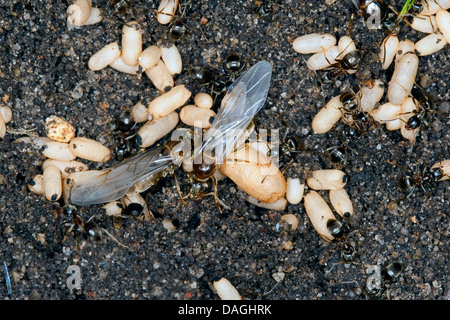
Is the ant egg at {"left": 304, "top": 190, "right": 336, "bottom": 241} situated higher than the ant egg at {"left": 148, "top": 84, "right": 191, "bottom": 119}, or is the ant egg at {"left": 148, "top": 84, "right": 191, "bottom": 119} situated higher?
the ant egg at {"left": 148, "top": 84, "right": 191, "bottom": 119}

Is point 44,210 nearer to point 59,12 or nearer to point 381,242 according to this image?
point 59,12

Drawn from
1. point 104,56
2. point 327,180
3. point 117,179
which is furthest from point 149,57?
point 327,180

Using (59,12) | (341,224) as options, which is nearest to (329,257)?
(341,224)

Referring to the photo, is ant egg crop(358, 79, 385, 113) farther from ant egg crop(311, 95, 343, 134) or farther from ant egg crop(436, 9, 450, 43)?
ant egg crop(436, 9, 450, 43)

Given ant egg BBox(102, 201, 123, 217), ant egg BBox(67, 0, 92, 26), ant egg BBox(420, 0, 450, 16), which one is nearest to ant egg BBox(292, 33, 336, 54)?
ant egg BBox(420, 0, 450, 16)

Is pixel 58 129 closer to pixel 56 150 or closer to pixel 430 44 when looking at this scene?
pixel 56 150

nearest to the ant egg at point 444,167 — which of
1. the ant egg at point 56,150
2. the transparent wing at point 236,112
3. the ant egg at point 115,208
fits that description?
the transparent wing at point 236,112

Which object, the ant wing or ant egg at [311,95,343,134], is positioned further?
Answer: ant egg at [311,95,343,134]
